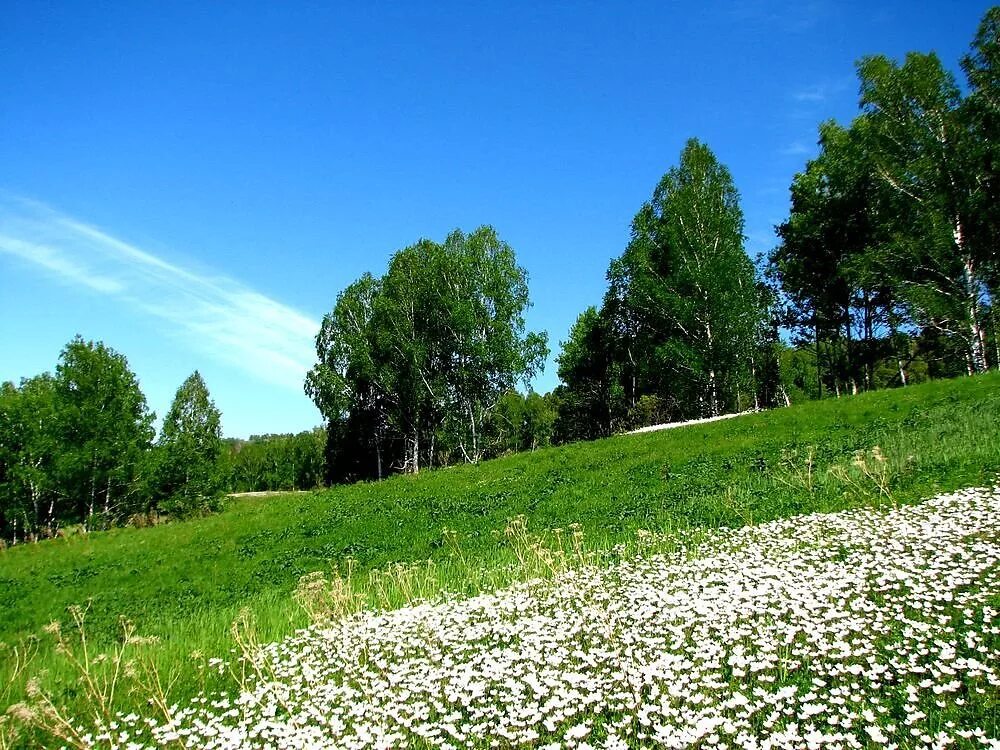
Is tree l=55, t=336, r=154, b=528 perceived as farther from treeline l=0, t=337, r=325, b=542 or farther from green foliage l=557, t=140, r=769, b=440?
green foliage l=557, t=140, r=769, b=440

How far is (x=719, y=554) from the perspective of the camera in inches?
344

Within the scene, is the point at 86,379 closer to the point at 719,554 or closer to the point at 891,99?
the point at 719,554

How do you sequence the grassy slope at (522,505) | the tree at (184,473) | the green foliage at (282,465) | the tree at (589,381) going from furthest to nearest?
the green foliage at (282,465) → the tree at (589,381) → the tree at (184,473) → the grassy slope at (522,505)

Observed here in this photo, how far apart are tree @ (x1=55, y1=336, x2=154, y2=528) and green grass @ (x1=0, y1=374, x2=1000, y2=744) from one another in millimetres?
10124

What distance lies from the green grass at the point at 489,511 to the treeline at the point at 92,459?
35.4 ft

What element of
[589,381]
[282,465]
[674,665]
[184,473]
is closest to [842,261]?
[589,381]

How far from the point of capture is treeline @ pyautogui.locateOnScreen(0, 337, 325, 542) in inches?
1437

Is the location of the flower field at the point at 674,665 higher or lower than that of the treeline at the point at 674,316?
lower

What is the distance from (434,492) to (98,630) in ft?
47.3

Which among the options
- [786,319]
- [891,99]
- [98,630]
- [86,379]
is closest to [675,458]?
[98,630]

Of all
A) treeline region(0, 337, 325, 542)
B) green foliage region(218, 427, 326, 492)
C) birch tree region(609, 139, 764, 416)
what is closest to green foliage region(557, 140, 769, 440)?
birch tree region(609, 139, 764, 416)

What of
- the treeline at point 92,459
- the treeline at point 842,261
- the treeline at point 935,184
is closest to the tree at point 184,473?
the treeline at point 92,459

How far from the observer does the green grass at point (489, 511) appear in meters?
11.5

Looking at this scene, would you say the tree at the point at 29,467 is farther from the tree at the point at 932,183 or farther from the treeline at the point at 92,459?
the tree at the point at 932,183
